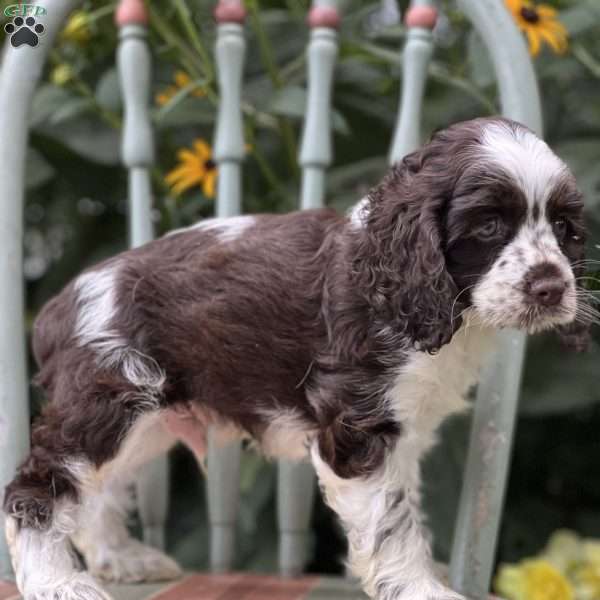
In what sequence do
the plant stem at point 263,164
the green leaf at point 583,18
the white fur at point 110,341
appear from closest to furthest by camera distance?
the white fur at point 110,341 → the green leaf at point 583,18 → the plant stem at point 263,164

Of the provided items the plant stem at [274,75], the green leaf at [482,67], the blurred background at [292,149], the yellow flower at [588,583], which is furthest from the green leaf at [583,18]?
the yellow flower at [588,583]

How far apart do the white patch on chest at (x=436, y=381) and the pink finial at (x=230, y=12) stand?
38.5 inches

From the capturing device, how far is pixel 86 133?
2656 mm

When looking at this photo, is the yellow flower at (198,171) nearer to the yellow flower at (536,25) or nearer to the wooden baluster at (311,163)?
the wooden baluster at (311,163)

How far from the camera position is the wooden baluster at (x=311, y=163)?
2.15 metres

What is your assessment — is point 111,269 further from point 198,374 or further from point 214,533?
point 214,533

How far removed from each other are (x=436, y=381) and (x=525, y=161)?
1.32ft

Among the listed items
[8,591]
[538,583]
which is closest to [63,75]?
[8,591]

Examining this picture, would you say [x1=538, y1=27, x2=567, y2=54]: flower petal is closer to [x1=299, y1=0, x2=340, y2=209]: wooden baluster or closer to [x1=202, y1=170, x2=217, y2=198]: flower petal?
[x1=299, y1=0, x2=340, y2=209]: wooden baluster

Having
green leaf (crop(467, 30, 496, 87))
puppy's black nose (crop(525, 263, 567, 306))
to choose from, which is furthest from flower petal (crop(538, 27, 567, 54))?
puppy's black nose (crop(525, 263, 567, 306))

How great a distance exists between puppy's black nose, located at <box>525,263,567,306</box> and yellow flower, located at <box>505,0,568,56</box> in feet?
→ 3.40

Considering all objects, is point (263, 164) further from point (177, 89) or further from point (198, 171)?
point (177, 89)

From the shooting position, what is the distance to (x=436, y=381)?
5.20ft

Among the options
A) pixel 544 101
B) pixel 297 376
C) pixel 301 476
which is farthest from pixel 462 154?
pixel 544 101
